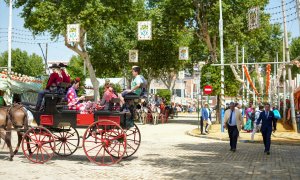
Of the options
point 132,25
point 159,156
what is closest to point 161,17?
point 132,25

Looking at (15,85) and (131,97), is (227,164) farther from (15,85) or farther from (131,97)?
(15,85)

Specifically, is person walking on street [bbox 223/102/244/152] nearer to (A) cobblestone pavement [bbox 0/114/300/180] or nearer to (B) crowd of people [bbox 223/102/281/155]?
(B) crowd of people [bbox 223/102/281/155]

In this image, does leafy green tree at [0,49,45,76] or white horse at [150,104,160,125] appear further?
leafy green tree at [0,49,45,76]

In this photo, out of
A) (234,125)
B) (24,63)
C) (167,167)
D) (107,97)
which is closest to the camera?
(167,167)

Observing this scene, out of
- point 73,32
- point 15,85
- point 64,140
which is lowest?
point 64,140

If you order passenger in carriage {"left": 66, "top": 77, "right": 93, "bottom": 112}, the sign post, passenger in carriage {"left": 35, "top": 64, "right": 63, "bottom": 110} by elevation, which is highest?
the sign post

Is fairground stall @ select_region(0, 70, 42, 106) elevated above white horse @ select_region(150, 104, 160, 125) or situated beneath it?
elevated above

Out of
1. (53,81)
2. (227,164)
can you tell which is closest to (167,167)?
(227,164)

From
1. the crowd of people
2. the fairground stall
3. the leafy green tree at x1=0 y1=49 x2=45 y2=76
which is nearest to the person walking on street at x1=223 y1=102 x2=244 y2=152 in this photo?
the crowd of people

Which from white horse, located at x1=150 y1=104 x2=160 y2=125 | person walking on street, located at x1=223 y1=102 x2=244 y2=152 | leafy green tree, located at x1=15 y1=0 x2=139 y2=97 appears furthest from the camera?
white horse, located at x1=150 y1=104 x2=160 y2=125

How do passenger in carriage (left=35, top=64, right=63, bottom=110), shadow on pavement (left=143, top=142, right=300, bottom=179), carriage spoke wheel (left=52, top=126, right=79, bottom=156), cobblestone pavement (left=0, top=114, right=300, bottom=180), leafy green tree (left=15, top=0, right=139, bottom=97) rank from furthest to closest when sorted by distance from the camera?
leafy green tree (left=15, top=0, right=139, bottom=97), carriage spoke wheel (left=52, top=126, right=79, bottom=156), passenger in carriage (left=35, top=64, right=63, bottom=110), shadow on pavement (left=143, top=142, right=300, bottom=179), cobblestone pavement (left=0, top=114, right=300, bottom=180)

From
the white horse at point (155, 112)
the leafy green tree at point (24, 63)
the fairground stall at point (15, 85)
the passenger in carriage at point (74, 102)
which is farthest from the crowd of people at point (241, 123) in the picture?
the leafy green tree at point (24, 63)

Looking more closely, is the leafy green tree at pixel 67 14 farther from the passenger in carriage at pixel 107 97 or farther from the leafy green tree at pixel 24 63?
the leafy green tree at pixel 24 63

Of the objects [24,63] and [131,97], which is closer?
[131,97]
